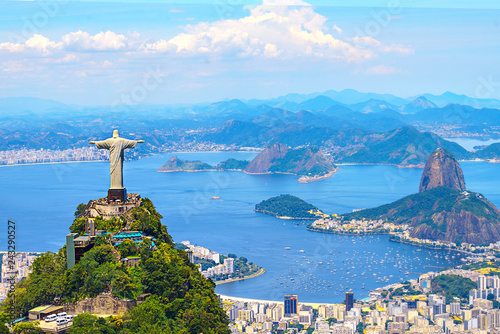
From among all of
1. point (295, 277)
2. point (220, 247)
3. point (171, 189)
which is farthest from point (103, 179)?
point (295, 277)

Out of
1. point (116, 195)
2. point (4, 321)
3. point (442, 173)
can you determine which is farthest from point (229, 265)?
point (442, 173)

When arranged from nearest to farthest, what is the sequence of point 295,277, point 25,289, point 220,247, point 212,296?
point 25,289
point 212,296
point 295,277
point 220,247

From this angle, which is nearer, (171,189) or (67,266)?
(67,266)

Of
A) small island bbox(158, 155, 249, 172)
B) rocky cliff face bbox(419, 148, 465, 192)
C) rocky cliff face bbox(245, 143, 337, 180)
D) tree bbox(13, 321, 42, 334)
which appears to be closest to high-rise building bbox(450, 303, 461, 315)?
tree bbox(13, 321, 42, 334)

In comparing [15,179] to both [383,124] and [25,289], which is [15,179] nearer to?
[25,289]

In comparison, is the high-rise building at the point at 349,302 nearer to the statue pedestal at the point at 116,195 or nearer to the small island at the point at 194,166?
the statue pedestal at the point at 116,195
